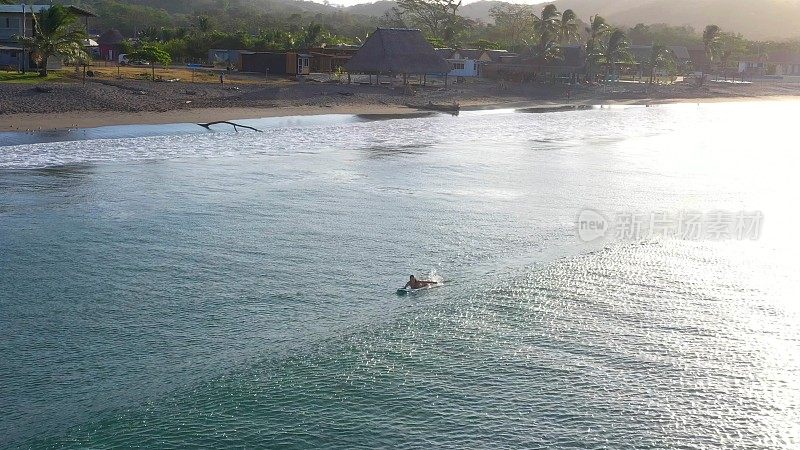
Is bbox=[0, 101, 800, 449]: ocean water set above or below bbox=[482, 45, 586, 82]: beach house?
below

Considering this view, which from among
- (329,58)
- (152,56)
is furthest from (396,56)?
(152,56)

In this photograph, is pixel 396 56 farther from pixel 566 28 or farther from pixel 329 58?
pixel 566 28

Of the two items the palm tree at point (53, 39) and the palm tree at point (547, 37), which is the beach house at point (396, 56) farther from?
the palm tree at point (53, 39)

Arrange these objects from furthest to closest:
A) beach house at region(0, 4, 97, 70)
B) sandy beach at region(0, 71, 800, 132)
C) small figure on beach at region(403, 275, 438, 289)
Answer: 1. beach house at region(0, 4, 97, 70)
2. sandy beach at region(0, 71, 800, 132)
3. small figure on beach at region(403, 275, 438, 289)

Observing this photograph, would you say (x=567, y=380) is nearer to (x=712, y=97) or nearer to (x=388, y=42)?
(x=388, y=42)

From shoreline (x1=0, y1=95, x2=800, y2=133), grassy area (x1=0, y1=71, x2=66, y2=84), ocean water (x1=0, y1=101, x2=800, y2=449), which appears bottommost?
ocean water (x1=0, y1=101, x2=800, y2=449)

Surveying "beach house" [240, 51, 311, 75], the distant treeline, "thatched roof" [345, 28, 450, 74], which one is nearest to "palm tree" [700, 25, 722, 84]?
the distant treeline

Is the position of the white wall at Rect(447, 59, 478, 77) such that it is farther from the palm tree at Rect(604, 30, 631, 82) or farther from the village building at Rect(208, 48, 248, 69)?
the village building at Rect(208, 48, 248, 69)
